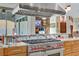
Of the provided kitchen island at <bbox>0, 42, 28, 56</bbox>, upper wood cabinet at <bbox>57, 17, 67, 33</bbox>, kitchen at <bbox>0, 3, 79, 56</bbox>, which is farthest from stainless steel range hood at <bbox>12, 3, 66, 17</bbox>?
kitchen island at <bbox>0, 42, 28, 56</bbox>

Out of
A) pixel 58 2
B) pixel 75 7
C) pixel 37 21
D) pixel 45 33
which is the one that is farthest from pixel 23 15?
pixel 75 7

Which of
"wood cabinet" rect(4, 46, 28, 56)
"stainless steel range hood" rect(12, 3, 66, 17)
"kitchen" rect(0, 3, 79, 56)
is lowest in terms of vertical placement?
"wood cabinet" rect(4, 46, 28, 56)

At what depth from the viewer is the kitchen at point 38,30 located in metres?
1.71

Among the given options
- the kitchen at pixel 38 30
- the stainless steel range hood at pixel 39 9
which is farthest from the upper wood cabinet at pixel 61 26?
the stainless steel range hood at pixel 39 9

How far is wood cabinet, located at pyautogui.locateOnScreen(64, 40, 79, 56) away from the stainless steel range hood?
1.42 ft

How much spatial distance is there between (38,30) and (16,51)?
0.40 meters

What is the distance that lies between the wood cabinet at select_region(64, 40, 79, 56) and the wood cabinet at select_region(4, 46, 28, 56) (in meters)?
0.56

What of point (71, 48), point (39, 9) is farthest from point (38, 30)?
point (71, 48)

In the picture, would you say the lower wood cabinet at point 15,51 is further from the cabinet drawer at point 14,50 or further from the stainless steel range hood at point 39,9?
the stainless steel range hood at point 39,9

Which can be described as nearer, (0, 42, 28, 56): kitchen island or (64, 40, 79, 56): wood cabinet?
(0, 42, 28, 56): kitchen island

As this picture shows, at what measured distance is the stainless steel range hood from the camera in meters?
1.72

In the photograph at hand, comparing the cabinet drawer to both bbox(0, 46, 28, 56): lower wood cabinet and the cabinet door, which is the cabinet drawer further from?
the cabinet door

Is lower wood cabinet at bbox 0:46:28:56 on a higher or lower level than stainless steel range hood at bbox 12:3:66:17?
lower

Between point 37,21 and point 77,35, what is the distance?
58 centimetres
